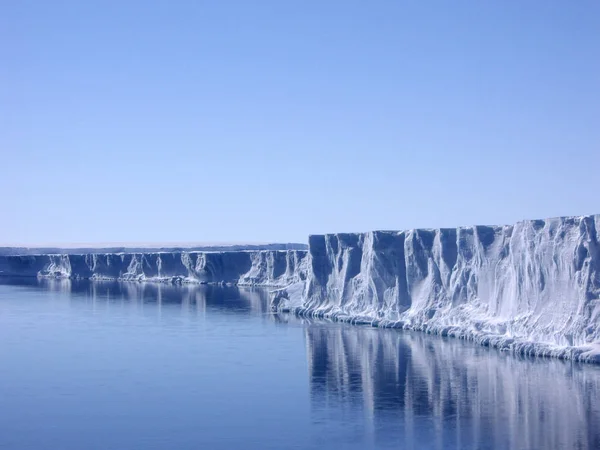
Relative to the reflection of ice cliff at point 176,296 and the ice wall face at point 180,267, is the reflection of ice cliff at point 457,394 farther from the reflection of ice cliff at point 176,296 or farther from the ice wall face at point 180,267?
the ice wall face at point 180,267

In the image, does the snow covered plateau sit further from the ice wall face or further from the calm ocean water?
the ice wall face

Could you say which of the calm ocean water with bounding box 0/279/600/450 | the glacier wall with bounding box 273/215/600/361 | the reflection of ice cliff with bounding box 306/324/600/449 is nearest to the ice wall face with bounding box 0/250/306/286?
the glacier wall with bounding box 273/215/600/361

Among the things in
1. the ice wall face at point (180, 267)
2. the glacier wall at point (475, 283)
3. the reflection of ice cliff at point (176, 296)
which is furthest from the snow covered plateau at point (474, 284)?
the ice wall face at point (180, 267)

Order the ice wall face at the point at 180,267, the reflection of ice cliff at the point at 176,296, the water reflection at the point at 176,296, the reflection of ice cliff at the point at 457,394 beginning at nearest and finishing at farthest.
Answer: the reflection of ice cliff at the point at 457,394, the reflection of ice cliff at the point at 176,296, the water reflection at the point at 176,296, the ice wall face at the point at 180,267

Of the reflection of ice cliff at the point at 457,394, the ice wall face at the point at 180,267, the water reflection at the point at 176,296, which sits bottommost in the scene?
the reflection of ice cliff at the point at 457,394

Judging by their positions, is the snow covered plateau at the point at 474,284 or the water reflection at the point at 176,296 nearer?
the snow covered plateau at the point at 474,284

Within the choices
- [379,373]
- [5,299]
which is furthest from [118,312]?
[379,373]

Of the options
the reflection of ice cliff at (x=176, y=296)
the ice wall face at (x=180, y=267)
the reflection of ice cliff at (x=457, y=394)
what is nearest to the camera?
the reflection of ice cliff at (x=457, y=394)

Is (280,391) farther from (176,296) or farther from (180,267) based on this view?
(180,267)

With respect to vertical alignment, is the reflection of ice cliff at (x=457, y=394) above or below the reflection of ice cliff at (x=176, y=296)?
below

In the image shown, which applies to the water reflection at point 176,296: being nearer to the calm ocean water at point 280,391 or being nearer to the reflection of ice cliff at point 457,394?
the calm ocean water at point 280,391
